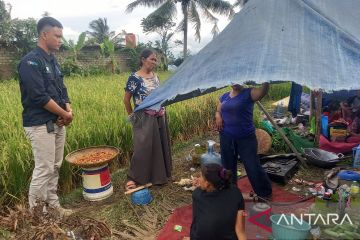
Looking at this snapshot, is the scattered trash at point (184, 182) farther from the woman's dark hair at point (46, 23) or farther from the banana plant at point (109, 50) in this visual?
the banana plant at point (109, 50)

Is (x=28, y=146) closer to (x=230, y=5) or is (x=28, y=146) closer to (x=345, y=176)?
(x=345, y=176)

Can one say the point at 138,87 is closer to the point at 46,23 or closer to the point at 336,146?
the point at 46,23

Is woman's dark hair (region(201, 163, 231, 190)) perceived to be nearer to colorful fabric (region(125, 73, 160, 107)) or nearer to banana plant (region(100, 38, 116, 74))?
colorful fabric (region(125, 73, 160, 107))

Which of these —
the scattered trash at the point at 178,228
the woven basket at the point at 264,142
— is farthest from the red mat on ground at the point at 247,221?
the woven basket at the point at 264,142

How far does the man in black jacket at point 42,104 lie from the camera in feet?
9.20

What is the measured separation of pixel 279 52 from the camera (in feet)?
6.20

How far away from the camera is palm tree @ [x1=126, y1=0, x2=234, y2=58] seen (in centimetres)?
2112

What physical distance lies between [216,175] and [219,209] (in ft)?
0.78

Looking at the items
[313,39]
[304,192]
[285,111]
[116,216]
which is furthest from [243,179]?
[285,111]

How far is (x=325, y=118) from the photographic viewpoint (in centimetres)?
559

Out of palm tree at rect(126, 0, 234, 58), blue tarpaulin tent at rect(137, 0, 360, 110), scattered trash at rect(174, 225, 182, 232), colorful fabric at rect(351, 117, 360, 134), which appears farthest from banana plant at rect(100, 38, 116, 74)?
blue tarpaulin tent at rect(137, 0, 360, 110)

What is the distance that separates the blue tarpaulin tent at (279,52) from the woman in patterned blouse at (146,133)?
1.35 m

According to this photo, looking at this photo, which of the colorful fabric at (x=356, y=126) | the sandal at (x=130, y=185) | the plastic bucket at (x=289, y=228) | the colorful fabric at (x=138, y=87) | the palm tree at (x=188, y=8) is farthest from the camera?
the palm tree at (x=188, y=8)

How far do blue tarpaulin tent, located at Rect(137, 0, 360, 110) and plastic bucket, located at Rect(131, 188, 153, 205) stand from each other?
60.6 inches
